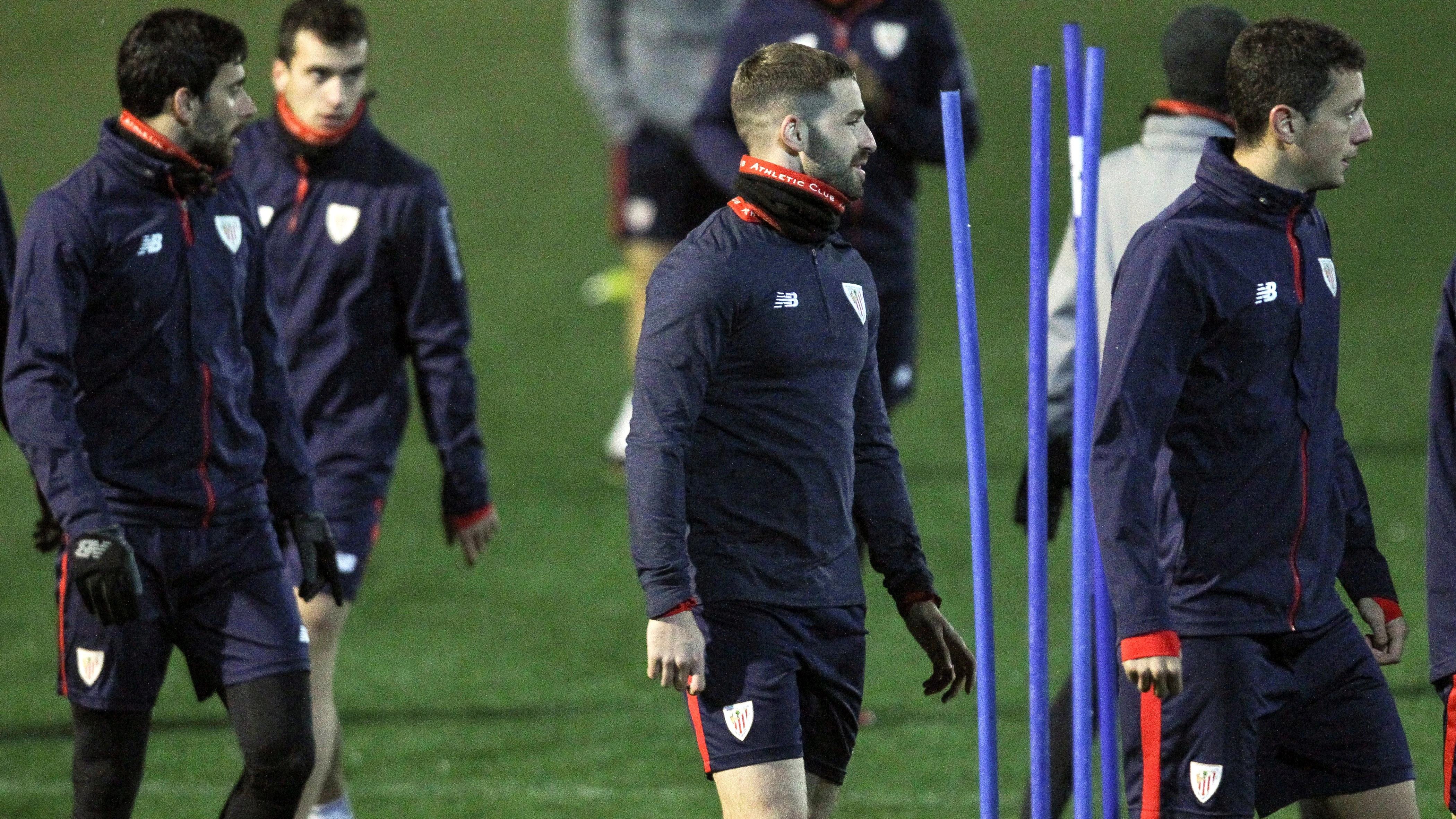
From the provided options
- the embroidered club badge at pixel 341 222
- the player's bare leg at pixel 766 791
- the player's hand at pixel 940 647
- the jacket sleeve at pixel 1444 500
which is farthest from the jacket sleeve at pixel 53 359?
the jacket sleeve at pixel 1444 500

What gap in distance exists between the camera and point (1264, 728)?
429cm

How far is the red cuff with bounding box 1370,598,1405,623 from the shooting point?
15.0 ft

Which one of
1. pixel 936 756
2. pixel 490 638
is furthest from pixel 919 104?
pixel 490 638

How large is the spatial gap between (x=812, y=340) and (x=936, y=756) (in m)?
3.08

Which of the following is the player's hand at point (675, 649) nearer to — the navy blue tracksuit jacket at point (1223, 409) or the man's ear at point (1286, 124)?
the navy blue tracksuit jacket at point (1223, 409)

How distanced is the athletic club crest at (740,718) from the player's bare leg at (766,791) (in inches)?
2.5

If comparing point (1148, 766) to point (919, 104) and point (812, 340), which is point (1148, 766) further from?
point (919, 104)

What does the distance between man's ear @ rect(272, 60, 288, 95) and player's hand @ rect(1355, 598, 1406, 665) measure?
3185 millimetres

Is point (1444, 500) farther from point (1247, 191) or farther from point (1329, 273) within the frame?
point (1247, 191)

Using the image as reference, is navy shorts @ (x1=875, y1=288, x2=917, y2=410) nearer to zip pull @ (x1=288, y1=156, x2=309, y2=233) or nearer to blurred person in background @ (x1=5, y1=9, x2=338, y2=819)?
zip pull @ (x1=288, y1=156, x2=309, y2=233)

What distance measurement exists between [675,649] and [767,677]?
251 millimetres

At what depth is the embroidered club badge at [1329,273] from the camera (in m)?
4.30

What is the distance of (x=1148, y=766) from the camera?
4305 millimetres

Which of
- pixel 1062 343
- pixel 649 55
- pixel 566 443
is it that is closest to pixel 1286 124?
pixel 1062 343
